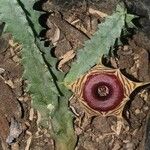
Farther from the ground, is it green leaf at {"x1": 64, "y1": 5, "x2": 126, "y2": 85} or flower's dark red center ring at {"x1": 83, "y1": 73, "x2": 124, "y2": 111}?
green leaf at {"x1": 64, "y1": 5, "x2": 126, "y2": 85}

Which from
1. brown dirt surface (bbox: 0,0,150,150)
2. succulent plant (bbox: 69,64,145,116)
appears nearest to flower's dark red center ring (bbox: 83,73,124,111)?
succulent plant (bbox: 69,64,145,116)

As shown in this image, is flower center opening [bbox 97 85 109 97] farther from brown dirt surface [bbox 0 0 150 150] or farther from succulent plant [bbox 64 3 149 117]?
brown dirt surface [bbox 0 0 150 150]

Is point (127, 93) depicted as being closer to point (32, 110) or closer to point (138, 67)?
point (138, 67)

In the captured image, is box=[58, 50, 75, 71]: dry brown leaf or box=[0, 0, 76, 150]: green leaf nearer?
box=[0, 0, 76, 150]: green leaf

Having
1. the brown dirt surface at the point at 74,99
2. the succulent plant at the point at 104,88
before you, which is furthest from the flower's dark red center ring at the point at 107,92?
the brown dirt surface at the point at 74,99

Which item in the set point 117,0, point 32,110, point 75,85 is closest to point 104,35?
point 75,85

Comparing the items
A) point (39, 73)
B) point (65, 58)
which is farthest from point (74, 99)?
point (39, 73)
